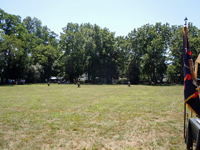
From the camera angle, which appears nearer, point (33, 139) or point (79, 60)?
point (33, 139)

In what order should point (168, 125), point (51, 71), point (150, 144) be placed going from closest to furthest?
1. point (150, 144)
2. point (168, 125)
3. point (51, 71)

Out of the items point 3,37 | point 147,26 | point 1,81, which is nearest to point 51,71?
point 1,81

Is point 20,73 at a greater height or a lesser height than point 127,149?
greater

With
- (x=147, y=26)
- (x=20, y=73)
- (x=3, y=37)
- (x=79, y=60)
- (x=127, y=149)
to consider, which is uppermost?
(x=147, y=26)

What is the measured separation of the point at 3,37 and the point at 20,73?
11.3 metres

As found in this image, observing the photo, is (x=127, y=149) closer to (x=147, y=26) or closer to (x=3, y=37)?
(x=3, y=37)

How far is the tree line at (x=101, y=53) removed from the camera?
50.5 m

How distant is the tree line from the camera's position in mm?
50528

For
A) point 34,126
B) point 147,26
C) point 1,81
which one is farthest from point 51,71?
point 34,126

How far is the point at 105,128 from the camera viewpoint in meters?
6.17

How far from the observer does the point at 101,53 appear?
59.3m

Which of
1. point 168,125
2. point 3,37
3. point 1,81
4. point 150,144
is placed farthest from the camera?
point 1,81

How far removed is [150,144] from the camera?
4.84 meters

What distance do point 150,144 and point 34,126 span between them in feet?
14.6
